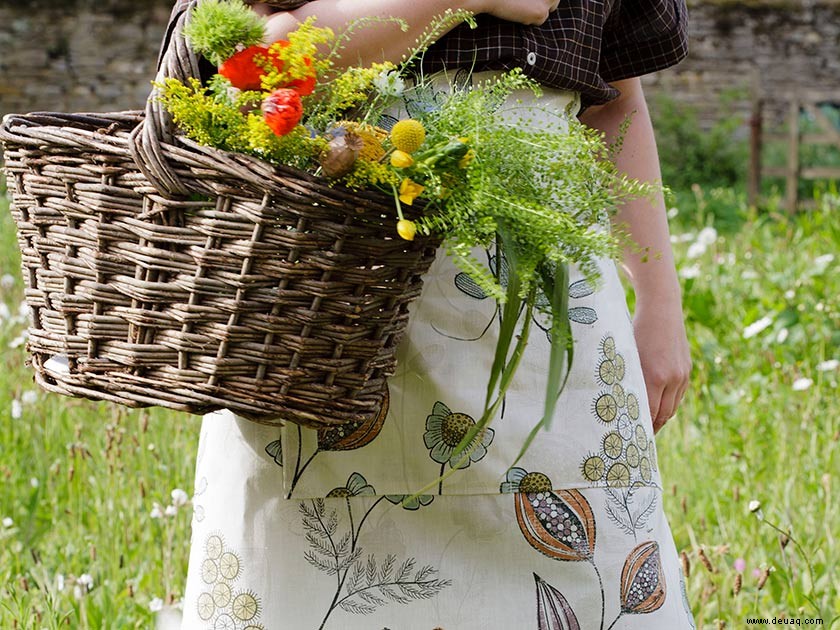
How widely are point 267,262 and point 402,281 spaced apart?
127mm

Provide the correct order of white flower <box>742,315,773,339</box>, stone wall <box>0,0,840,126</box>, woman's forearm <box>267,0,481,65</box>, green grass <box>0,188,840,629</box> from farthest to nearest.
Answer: stone wall <box>0,0,840,126</box> < white flower <box>742,315,773,339</box> < green grass <box>0,188,840,629</box> < woman's forearm <box>267,0,481,65</box>

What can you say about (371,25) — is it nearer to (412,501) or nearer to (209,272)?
(209,272)

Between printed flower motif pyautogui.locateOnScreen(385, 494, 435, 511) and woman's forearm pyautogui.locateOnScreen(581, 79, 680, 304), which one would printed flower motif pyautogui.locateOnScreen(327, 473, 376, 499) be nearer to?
printed flower motif pyautogui.locateOnScreen(385, 494, 435, 511)

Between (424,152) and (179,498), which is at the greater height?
(424,152)

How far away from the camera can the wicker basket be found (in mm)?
828

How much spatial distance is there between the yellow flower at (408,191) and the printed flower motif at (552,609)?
505mm

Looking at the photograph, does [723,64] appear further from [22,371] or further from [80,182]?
[80,182]

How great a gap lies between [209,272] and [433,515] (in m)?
0.41

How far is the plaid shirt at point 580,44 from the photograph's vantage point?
1.08 m

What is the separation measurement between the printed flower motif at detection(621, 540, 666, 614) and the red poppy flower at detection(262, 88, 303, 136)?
2.06ft

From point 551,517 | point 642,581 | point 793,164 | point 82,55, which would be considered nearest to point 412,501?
point 551,517

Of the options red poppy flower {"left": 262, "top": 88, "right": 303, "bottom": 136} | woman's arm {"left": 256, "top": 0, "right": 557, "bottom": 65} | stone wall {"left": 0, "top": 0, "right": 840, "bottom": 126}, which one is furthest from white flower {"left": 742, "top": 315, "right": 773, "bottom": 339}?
stone wall {"left": 0, "top": 0, "right": 840, "bottom": 126}

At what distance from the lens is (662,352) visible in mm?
1354

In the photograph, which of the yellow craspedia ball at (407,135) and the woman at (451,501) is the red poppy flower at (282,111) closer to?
the yellow craspedia ball at (407,135)
